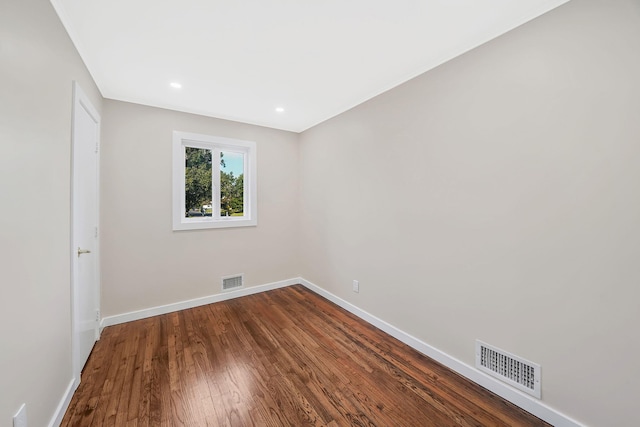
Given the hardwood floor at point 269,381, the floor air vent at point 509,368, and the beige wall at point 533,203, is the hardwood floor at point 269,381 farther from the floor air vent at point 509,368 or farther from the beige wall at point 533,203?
the beige wall at point 533,203

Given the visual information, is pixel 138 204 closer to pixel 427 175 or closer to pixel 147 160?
pixel 147 160

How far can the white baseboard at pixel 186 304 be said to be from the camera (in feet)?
8.91

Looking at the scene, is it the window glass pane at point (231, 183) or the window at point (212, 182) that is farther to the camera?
the window glass pane at point (231, 183)

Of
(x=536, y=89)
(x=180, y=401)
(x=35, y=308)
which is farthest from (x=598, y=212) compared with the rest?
(x=35, y=308)

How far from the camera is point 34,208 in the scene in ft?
4.12

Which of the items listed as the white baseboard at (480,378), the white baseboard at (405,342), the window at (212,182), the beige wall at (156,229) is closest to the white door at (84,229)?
the beige wall at (156,229)

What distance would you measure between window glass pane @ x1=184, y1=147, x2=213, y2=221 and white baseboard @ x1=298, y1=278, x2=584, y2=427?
95.1 inches

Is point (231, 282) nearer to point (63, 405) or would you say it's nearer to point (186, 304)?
point (186, 304)

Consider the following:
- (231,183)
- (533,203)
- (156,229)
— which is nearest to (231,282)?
(156,229)

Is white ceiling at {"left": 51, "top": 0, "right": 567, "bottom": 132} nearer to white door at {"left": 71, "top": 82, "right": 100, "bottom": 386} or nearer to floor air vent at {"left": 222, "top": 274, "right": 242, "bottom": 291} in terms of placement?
white door at {"left": 71, "top": 82, "right": 100, "bottom": 386}

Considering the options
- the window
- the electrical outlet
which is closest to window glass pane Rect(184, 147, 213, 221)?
the window

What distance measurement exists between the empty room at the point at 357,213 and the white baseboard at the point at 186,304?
0.12ft

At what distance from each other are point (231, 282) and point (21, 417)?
7.69ft

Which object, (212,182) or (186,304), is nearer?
(186,304)
